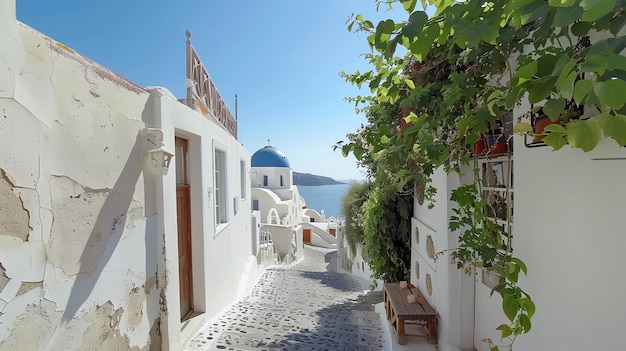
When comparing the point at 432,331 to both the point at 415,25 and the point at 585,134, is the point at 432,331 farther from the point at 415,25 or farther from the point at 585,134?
the point at 415,25

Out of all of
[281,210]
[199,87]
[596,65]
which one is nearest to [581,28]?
[596,65]

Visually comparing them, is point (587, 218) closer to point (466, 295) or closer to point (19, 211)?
point (466, 295)

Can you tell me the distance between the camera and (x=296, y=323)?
4293 millimetres

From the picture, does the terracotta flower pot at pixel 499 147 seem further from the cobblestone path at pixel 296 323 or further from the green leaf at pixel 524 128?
the cobblestone path at pixel 296 323

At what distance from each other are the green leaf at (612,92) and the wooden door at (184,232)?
3909mm

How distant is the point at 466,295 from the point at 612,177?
2225 mm

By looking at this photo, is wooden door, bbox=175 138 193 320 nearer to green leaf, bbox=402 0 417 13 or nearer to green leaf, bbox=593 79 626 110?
green leaf, bbox=402 0 417 13

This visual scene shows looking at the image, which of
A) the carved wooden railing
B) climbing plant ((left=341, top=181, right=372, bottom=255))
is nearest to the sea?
climbing plant ((left=341, top=181, right=372, bottom=255))

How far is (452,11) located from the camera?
3.70 ft

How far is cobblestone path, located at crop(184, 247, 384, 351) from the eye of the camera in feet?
11.4

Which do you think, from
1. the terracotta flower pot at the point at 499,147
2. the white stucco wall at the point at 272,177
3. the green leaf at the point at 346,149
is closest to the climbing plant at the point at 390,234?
the terracotta flower pot at the point at 499,147

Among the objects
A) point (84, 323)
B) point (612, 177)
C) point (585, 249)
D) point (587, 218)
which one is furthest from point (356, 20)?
point (84, 323)

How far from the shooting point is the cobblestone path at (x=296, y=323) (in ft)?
11.4

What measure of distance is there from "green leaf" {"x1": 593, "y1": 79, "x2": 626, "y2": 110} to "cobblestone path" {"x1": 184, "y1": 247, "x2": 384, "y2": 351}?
3.60 metres
